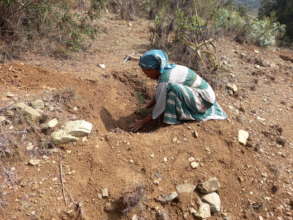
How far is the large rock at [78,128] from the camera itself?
226 centimetres

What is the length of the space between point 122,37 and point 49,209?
3.26m

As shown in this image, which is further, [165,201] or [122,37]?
[122,37]

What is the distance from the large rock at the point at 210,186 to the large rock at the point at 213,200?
0.04m

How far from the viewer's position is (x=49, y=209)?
6.08 ft

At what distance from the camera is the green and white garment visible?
2.55 metres

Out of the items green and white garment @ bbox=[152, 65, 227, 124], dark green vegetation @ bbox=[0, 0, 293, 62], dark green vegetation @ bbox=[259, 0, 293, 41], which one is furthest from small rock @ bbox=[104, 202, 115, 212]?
dark green vegetation @ bbox=[259, 0, 293, 41]

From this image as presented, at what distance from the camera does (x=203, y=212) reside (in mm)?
2055

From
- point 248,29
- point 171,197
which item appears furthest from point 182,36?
point 171,197

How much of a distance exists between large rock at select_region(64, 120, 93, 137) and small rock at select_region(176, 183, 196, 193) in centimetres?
82

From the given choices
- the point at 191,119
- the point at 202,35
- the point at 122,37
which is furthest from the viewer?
the point at 122,37

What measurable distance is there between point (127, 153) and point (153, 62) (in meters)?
0.79

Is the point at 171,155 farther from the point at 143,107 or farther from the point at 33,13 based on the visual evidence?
the point at 33,13

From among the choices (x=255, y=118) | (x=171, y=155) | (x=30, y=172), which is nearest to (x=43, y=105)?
(x=30, y=172)

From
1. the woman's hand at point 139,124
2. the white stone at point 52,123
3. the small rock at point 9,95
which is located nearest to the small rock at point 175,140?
the woman's hand at point 139,124
